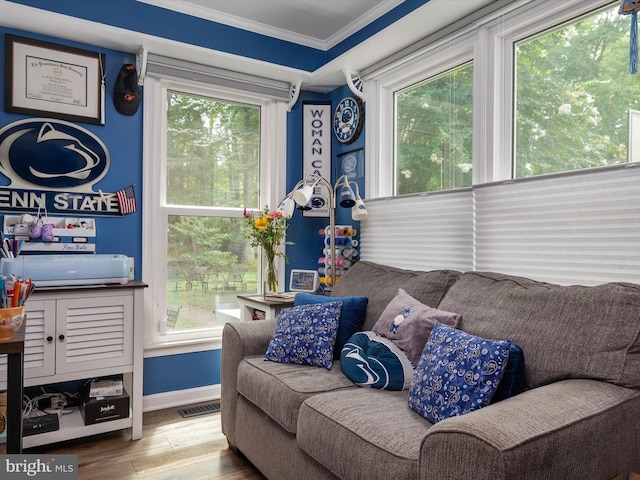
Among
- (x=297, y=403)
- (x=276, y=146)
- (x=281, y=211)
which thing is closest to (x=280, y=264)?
(x=281, y=211)

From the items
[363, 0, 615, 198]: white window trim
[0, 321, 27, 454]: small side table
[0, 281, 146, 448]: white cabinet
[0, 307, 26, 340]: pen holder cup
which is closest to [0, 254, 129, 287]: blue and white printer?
[0, 281, 146, 448]: white cabinet

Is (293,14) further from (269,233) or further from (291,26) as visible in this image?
(269,233)

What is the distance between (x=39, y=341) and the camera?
2.30m

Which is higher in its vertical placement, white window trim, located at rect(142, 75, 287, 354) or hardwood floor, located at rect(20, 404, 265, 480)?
white window trim, located at rect(142, 75, 287, 354)

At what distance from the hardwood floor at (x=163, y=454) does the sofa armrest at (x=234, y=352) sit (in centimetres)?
14

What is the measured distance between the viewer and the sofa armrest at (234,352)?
2311 mm

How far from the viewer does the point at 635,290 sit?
1465 mm

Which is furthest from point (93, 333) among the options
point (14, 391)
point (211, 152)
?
point (211, 152)

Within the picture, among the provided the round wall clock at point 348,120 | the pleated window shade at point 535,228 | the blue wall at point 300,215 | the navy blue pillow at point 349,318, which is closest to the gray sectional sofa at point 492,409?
the navy blue pillow at point 349,318

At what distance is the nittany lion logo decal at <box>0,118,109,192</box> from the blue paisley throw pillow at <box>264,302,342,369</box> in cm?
154

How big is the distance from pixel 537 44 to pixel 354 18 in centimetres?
→ 119

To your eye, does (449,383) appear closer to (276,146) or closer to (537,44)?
(537,44)

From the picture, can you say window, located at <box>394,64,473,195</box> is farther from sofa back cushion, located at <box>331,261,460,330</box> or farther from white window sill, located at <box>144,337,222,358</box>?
white window sill, located at <box>144,337,222,358</box>

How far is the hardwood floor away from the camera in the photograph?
2131mm
